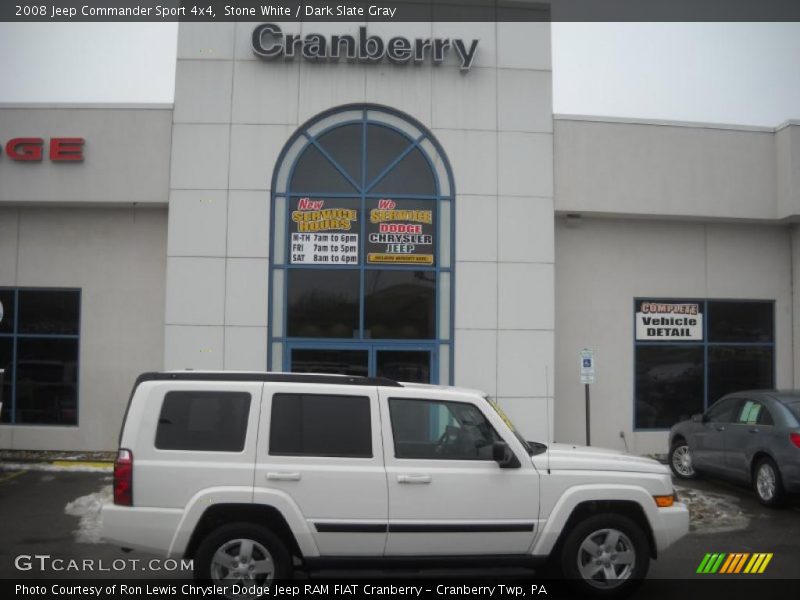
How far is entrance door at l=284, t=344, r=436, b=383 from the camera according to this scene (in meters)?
13.0

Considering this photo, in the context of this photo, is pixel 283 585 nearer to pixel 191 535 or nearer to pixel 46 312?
pixel 191 535

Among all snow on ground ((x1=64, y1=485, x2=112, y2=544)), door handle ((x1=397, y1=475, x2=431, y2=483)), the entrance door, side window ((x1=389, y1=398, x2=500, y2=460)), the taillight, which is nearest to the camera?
the taillight

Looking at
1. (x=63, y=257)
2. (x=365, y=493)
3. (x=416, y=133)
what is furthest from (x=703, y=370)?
(x=63, y=257)

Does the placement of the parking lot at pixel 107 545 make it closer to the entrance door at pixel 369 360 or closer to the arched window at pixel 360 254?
the entrance door at pixel 369 360

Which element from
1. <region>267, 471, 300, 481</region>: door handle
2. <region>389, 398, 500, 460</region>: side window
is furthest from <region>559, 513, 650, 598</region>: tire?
<region>267, 471, 300, 481</region>: door handle

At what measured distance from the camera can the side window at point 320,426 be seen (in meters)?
5.66

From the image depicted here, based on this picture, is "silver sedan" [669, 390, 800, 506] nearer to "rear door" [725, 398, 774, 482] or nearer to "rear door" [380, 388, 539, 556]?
"rear door" [725, 398, 774, 482]

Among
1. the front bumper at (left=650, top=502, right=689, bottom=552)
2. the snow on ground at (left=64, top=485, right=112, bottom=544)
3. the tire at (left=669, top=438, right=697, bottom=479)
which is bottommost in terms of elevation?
the snow on ground at (left=64, top=485, right=112, bottom=544)

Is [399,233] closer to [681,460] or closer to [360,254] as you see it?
[360,254]

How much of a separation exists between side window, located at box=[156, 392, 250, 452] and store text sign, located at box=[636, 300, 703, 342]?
10.8 metres

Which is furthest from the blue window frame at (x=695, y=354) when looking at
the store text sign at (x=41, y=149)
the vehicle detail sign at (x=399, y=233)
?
the store text sign at (x=41, y=149)

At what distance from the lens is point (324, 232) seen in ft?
43.2

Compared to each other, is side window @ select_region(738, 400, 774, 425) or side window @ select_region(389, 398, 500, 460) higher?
side window @ select_region(389, 398, 500, 460)

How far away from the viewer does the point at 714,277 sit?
1497 cm
